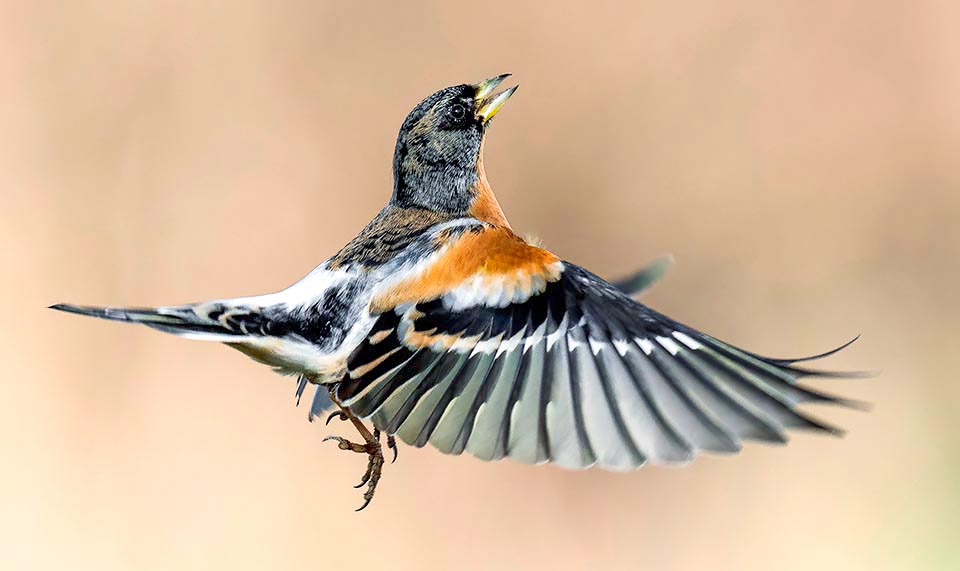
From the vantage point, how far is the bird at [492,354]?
67.9 inches

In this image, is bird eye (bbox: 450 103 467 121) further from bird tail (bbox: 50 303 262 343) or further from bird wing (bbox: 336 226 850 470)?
bird tail (bbox: 50 303 262 343)

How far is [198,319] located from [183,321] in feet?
0.12

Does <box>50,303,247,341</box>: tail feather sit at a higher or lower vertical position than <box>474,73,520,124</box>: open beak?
lower

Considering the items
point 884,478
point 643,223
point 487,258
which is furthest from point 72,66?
point 884,478

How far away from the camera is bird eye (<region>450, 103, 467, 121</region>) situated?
2.25 metres

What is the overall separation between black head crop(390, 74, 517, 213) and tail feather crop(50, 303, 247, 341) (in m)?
0.62

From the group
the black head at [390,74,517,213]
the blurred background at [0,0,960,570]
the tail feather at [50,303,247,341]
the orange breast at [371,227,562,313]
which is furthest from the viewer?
the blurred background at [0,0,960,570]

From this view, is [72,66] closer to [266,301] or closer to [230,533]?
[230,533]

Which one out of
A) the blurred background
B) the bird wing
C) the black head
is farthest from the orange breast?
the blurred background

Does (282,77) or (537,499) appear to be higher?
(282,77)

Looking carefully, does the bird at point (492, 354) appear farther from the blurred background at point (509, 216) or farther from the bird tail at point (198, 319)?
the blurred background at point (509, 216)

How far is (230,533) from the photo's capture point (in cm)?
391

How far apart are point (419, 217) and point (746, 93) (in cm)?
324

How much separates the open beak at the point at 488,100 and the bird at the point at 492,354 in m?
0.10
